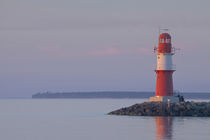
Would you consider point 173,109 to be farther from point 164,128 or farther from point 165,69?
point 164,128

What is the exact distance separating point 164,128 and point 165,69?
10.3 meters

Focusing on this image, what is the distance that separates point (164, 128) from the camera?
3969 centimetres

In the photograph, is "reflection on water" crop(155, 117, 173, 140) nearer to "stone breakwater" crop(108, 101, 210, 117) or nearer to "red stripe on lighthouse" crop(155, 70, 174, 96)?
"stone breakwater" crop(108, 101, 210, 117)


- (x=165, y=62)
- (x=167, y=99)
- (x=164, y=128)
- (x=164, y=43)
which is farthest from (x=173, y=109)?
(x=164, y=128)

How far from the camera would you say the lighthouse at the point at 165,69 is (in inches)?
1930

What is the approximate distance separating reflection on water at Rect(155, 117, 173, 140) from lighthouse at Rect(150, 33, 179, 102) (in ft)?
9.81

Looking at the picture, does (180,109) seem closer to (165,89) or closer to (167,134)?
(165,89)

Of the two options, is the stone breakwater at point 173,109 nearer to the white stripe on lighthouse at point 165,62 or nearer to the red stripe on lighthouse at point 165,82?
the red stripe on lighthouse at point 165,82

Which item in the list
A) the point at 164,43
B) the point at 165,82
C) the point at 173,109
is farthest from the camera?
the point at 164,43

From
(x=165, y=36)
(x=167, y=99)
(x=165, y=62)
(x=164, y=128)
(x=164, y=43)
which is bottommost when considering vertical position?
(x=164, y=128)

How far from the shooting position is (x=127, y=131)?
38719 millimetres

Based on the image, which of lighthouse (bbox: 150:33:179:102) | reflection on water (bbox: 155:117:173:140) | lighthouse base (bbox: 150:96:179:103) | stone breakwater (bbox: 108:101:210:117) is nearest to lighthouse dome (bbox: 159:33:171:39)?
lighthouse (bbox: 150:33:179:102)

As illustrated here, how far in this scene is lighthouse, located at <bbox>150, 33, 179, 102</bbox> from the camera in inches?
1930

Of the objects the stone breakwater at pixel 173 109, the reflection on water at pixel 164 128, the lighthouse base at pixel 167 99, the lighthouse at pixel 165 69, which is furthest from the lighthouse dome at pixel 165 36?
the reflection on water at pixel 164 128
